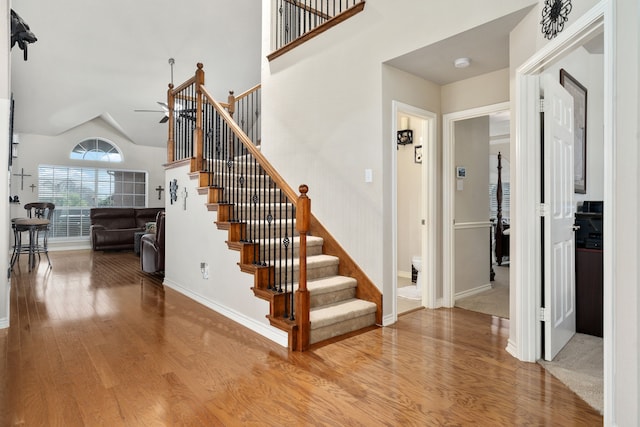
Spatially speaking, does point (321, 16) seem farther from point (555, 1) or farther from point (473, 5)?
point (555, 1)

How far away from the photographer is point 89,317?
3.40 meters

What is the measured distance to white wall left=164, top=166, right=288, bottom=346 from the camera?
10.4ft

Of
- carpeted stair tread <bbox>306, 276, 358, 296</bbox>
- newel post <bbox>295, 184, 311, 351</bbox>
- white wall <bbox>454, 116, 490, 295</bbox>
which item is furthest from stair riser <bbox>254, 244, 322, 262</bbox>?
white wall <bbox>454, 116, 490, 295</bbox>

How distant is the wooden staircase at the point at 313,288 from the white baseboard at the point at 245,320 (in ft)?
0.25

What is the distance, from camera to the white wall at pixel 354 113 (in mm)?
2986

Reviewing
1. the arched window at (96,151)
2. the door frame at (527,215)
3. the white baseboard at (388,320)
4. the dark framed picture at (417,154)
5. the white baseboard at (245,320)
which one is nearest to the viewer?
the door frame at (527,215)

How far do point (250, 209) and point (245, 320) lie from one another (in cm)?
99

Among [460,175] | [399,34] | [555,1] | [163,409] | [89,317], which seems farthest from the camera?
[460,175]

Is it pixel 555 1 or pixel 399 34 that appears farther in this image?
pixel 399 34

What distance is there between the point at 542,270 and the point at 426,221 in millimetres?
1410

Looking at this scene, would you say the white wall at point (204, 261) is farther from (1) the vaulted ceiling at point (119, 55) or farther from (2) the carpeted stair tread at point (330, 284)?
(1) the vaulted ceiling at point (119, 55)

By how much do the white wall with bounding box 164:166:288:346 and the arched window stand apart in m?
5.85

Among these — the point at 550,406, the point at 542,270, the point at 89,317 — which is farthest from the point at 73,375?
the point at 542,270
